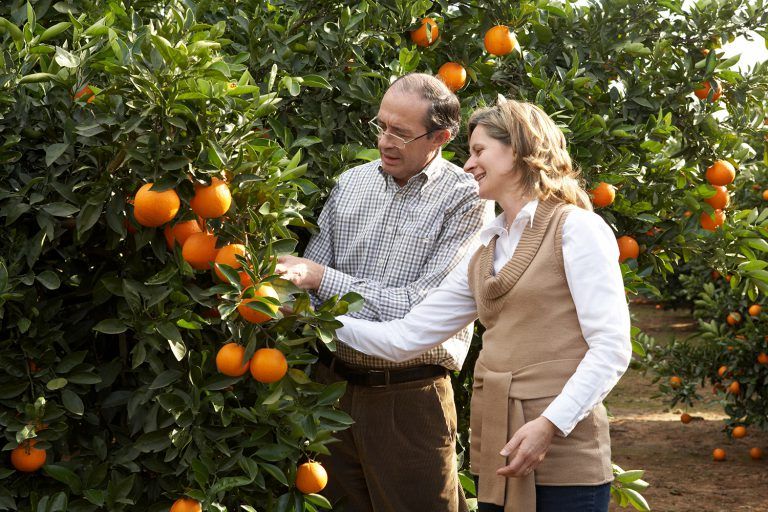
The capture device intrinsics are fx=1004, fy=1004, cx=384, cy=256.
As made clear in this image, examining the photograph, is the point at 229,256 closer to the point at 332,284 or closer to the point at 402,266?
the point at 332,284

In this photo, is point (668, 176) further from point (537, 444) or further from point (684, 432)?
point (684, 432)

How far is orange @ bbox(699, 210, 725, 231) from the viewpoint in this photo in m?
3.81

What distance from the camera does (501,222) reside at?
2.58 metres

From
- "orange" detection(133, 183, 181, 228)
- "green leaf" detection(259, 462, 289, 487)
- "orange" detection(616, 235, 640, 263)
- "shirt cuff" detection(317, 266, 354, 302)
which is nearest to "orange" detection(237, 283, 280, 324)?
"orange" detection(133, 183, 181, 228)

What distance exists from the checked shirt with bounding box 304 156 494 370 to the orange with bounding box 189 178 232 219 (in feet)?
2.59

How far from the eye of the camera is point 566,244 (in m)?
2.35

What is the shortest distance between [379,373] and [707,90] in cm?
182

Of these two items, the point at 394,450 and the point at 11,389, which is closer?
the point at 11,389

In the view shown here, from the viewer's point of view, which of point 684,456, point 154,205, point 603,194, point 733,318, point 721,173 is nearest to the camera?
point 154,205

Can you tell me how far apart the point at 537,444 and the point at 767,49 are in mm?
2414

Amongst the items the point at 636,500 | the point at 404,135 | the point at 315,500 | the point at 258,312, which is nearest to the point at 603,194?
the point at 404,135

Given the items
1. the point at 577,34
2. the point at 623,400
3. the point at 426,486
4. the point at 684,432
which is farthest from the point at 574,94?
the point at 623,400

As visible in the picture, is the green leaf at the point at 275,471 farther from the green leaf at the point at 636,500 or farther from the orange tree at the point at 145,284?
the green leaf at the point at 636,500

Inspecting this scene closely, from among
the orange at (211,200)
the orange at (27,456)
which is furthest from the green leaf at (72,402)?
the orange at (211,200)
